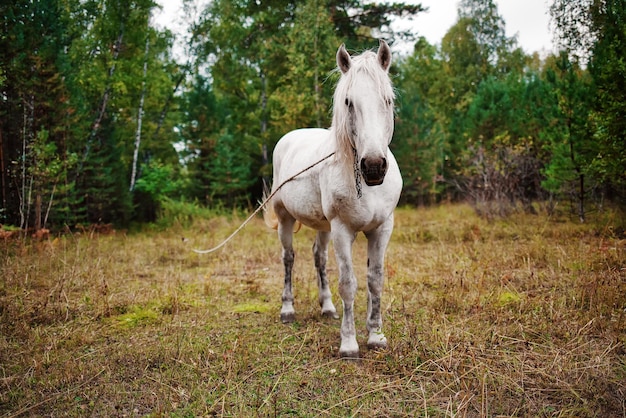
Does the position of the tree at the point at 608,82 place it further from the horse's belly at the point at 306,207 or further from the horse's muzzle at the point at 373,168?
the horse's muzzle at the point at 373,168

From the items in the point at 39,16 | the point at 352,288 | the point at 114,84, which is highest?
the point at 39,16

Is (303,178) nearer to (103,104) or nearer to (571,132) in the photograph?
(571,132)

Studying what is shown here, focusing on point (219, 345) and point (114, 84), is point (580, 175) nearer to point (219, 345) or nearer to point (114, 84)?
point (219, 345)

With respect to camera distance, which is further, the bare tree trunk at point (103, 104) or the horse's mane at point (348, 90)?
the bare tree trunk at point (103, 104)

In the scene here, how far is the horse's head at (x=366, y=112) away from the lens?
2.42m

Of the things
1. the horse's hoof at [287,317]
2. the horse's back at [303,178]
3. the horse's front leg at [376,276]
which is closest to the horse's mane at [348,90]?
the horse's back at [303,178]

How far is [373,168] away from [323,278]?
1.95 m

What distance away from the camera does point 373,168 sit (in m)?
2.39

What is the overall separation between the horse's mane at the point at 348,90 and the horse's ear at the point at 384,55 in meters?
0.04

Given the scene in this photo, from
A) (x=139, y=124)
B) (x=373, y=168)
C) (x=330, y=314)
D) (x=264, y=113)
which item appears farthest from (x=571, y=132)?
(x=139, y=124)

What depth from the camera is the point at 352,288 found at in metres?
3.03

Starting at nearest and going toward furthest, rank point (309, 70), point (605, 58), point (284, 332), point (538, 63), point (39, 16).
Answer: point (284, 332) → point (605, 58) → point (39, 16) → point (309, 70) → point (538, 63)

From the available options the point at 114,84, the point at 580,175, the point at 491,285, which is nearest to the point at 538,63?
the point at 580,175

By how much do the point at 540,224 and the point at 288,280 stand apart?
238 inches
